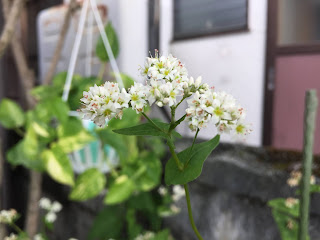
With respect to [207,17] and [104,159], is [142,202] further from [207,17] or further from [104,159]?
[207,17]

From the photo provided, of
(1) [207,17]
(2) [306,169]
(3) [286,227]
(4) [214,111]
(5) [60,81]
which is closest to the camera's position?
(4) [214,111]

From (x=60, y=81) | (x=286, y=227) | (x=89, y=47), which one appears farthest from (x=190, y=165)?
(x=89, y=47)

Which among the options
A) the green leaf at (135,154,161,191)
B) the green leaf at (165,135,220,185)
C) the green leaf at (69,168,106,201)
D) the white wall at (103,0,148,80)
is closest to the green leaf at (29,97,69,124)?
the green leaf at (69,168,106,201)

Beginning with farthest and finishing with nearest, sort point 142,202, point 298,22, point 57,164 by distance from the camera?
point 298,22 < point 142,202 < point 57,164

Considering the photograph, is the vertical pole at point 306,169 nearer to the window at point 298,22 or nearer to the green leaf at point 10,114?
the green leaf at point 10,114

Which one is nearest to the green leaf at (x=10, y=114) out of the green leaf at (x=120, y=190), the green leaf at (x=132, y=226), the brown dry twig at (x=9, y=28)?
the brown dry twig at (x=9, y=28)

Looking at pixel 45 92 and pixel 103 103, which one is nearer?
pixel 103 103

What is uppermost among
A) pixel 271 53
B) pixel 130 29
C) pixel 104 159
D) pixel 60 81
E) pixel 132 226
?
pixel 130 29
